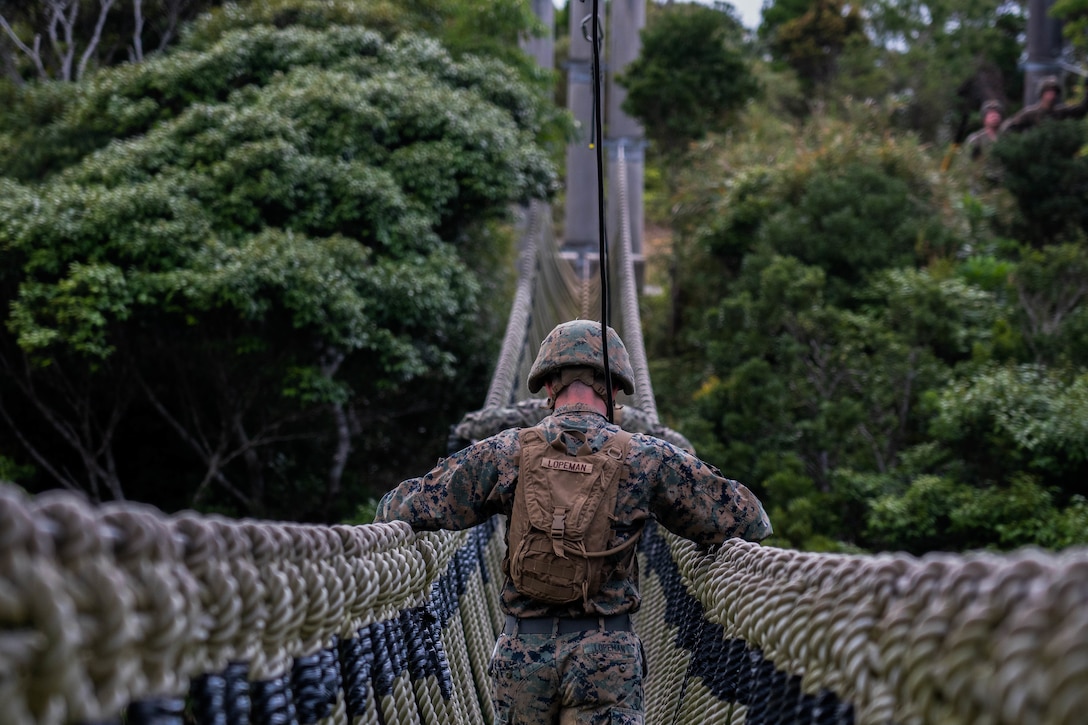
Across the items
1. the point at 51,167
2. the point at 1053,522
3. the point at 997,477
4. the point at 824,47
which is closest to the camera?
the point at 1053,522

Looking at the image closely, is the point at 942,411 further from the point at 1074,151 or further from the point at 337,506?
the point at 1074,151

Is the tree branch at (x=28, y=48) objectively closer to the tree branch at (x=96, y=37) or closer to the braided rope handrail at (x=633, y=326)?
the tree branch at (x=96, y=37)

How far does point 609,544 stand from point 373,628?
15.0 inches

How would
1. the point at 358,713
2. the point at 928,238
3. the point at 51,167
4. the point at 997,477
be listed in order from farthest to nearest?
the point at 928,238
the point at 51,167
the point at 997,477
the point at 358,713

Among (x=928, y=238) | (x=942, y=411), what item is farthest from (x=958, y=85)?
(x=942, y=411)

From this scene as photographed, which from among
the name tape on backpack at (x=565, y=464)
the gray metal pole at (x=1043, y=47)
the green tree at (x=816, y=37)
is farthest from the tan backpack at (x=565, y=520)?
the green tree at (x=816, y=37)

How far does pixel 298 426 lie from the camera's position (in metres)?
7.68

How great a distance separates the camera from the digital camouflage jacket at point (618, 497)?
1.71 metres

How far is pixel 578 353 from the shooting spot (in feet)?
6.23

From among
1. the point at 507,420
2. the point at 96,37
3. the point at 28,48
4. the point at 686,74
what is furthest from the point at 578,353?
the point at 686,74

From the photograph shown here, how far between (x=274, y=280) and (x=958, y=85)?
1197 centimetres

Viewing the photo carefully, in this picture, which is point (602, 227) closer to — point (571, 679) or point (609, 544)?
point (609, 544)

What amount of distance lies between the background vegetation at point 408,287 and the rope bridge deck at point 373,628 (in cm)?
406

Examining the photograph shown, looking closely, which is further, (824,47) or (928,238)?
(824,47)
